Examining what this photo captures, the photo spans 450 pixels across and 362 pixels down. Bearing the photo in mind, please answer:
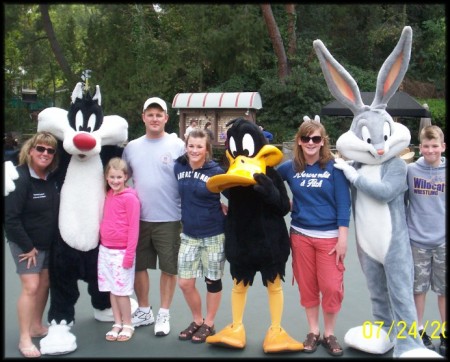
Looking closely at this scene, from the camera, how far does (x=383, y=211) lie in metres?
3.39

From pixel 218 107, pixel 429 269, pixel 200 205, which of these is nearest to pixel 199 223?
pixel 200 205

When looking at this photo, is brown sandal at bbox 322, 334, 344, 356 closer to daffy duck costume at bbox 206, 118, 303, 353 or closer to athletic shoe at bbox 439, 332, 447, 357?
daffy duck costume at bbox 206, 118, 303, 353

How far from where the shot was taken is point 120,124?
3863 millimetres

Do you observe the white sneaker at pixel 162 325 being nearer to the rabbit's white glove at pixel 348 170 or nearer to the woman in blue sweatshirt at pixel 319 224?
the woman in blue sweatshirt at pixel 319 224

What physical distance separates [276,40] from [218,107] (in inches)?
219

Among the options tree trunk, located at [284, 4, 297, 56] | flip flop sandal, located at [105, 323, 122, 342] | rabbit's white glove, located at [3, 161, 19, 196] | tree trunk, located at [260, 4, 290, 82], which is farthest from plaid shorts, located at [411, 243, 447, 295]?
tree trunk, located at [284, 4, 297, 56]

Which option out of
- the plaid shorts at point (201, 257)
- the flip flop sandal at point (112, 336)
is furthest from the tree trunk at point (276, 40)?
the flip flop sandal at point (112, 336)

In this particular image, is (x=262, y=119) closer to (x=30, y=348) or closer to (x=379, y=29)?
(x=379, y=29)

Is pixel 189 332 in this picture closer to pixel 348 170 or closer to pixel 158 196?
pixel 158 196

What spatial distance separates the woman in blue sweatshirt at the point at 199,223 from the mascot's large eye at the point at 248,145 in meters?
0.30

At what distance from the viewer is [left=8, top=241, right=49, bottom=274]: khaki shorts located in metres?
3.51
